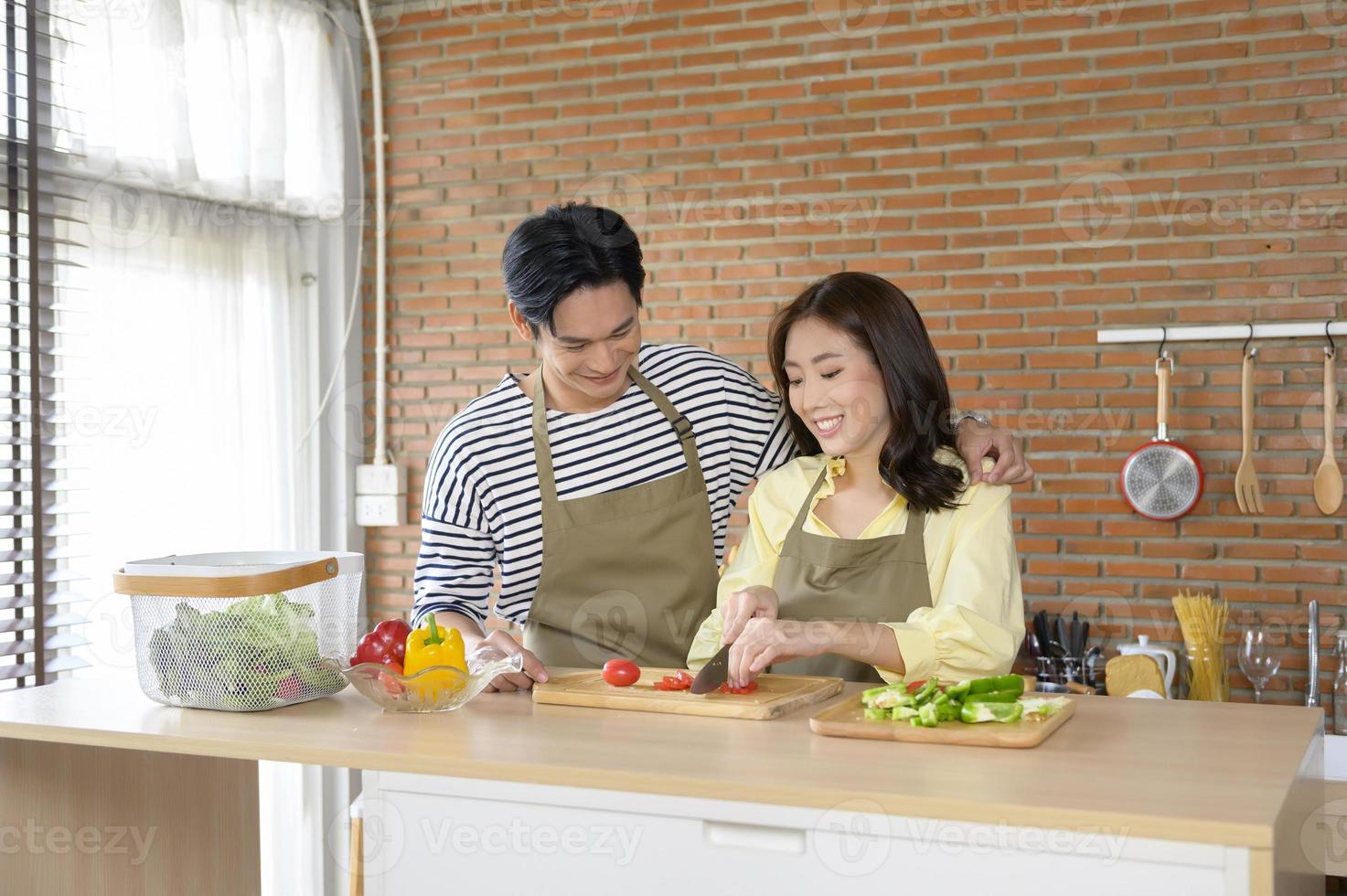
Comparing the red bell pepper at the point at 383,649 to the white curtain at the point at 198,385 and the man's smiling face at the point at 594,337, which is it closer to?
the man's smiling face at the point at 594,337

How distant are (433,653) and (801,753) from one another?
65 centimetres

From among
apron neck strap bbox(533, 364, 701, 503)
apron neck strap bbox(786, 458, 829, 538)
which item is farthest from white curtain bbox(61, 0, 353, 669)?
apron neck strap bbox(786, 458, 829, 538)

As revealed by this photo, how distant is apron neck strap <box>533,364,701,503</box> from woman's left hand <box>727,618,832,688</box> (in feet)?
2.35

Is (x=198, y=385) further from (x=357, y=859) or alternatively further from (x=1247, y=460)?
(x=1247, y=460)

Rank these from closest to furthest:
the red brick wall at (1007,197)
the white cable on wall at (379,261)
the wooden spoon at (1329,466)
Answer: the wooden spoon at (1329,466) → the red brick wall at (1007,197) → the white cable on wall at (379,261)

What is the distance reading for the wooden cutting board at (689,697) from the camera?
182cm

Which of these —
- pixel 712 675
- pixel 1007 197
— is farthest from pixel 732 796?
pixel 1007 197

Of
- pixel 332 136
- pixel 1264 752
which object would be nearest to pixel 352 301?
pixel 332 136

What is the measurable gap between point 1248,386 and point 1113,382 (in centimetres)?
38

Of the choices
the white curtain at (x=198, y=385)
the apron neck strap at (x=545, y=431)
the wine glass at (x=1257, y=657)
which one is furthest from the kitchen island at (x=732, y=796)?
the wine glass at (x=1257, y=657)

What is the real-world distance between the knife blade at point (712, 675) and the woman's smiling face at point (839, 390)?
1.71ft

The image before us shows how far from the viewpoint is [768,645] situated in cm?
186

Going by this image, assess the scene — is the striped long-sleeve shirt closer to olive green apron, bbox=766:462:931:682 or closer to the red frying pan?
olive green apron, bbox=766:462:931:682

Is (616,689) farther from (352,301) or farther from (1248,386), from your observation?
(352,301)
